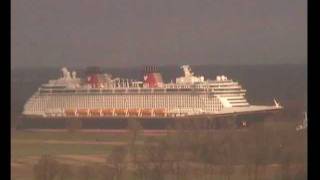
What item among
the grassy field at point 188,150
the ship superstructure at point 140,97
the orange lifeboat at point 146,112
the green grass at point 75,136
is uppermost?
the ship superstructure at point 140,97

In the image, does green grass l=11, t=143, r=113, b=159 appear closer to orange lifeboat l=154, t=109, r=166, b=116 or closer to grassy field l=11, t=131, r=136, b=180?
grassy field l=11, t=131, r=136, b=180

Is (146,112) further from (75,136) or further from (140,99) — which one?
(75,136)

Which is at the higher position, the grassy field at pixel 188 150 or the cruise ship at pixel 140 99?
the cruise ship at pixel 140 99

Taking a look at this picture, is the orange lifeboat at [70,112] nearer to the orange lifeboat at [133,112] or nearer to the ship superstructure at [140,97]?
the ship superstructure at [140,97]

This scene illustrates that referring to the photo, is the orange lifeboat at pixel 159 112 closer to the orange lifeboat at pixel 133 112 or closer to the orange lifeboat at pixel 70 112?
the orange lifeboat at pixel 133 112

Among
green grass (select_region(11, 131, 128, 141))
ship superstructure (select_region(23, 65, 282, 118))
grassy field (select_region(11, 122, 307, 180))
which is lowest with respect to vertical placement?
grassy field (select_region(11, 122, 307, 180))

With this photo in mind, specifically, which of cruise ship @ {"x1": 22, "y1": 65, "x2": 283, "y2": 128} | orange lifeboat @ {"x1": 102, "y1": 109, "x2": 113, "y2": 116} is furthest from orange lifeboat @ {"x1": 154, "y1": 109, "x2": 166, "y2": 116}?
orange lifeboat @ {"x1": 102, "y1": 109, "x2": 113, "y2": 116}

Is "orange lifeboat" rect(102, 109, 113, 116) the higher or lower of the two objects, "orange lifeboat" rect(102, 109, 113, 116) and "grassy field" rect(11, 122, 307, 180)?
the higher

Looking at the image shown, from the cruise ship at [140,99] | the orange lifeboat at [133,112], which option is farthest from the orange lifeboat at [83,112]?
the orange lifeboat at [133,112]

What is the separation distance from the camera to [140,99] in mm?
1084

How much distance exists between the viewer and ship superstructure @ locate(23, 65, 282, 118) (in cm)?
106

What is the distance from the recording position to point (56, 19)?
3.58 feet

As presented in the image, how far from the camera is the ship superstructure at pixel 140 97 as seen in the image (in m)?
1.06
